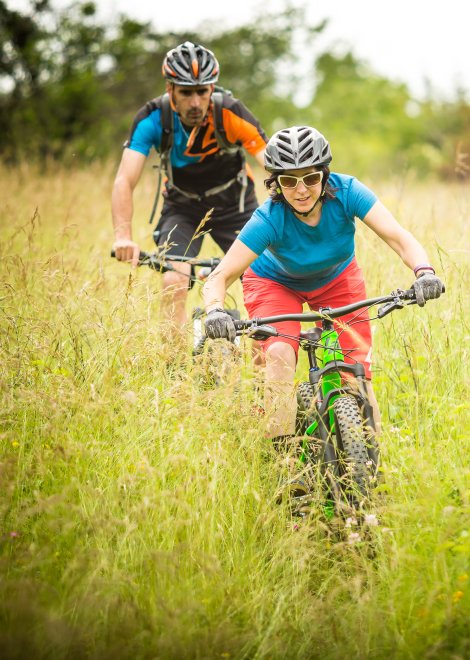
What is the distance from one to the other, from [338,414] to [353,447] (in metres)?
0.18

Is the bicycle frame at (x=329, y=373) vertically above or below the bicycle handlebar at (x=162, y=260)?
below

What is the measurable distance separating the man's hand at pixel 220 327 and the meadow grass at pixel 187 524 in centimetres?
25

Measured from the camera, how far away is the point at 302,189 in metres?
3.72

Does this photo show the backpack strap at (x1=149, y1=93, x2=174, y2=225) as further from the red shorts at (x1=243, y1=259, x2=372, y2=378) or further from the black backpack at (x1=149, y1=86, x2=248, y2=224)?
the red shorts at (x1=243, y1=259, x2=372, y2=378)

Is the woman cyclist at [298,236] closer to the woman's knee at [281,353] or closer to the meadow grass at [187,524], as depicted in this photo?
the woman's knee at [281,353]

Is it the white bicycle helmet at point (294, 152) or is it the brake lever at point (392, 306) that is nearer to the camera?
the brake lever at point (392, 306)

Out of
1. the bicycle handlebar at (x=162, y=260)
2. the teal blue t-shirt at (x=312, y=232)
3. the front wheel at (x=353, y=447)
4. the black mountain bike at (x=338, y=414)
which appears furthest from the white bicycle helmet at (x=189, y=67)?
the front wheel at (x=353, y=447)

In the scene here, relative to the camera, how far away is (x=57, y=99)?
16734 mm

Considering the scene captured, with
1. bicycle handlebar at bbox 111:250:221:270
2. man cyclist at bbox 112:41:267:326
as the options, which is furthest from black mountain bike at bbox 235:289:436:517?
man cyclist at bbox 112:41:267:326

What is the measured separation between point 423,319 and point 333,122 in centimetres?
3258

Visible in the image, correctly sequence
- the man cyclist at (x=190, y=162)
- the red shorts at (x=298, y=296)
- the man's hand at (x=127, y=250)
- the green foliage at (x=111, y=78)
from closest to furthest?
1. the red shorts at (x=298, y=296)
2. the man's hand at (x=127, y=250)
3. the man cyclist at (x=190, y=162)
4. the green foliage at (x=111, y=78)

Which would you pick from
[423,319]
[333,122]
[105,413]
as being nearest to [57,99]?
[423,319]

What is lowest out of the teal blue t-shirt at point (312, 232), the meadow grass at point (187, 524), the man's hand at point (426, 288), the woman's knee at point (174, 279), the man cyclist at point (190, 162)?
the meadow grass at point (187, 524)

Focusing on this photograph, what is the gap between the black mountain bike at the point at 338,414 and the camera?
336 cm
